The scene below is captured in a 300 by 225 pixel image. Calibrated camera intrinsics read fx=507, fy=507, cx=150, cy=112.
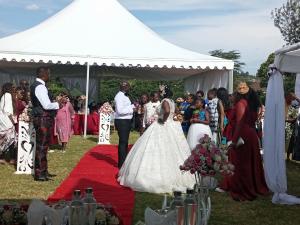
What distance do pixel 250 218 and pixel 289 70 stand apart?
9.74ft

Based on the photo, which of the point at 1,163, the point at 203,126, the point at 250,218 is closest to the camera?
the point at 250,218

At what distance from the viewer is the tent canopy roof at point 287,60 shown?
7.61 meters

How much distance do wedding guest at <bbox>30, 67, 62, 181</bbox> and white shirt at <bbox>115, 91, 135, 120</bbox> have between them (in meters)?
1.48

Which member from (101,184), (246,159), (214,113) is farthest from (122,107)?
(246,159)

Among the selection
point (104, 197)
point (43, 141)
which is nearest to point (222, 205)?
point (104, 197)

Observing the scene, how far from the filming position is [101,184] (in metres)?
8.35

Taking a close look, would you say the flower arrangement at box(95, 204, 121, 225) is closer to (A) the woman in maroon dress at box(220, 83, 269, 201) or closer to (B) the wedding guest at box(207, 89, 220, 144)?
(A) the woman in maroon dress at box(220, 83, 269, 201)

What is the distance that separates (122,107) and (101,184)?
177cm

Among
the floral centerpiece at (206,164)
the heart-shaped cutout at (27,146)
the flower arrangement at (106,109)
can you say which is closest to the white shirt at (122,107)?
the heart-shaped cutout at (27,146)

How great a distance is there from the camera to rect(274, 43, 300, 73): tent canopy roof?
7605 mm

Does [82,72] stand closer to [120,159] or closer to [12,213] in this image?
[120,159]

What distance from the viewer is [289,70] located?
8.25m

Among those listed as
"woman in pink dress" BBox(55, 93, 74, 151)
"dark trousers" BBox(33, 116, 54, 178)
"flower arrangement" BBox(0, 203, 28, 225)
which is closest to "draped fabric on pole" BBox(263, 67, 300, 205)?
"dark trousers" BBox(33, 116, 54, 178)

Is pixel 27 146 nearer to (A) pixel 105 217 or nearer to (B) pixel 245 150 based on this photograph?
(B) pixel 245 150
